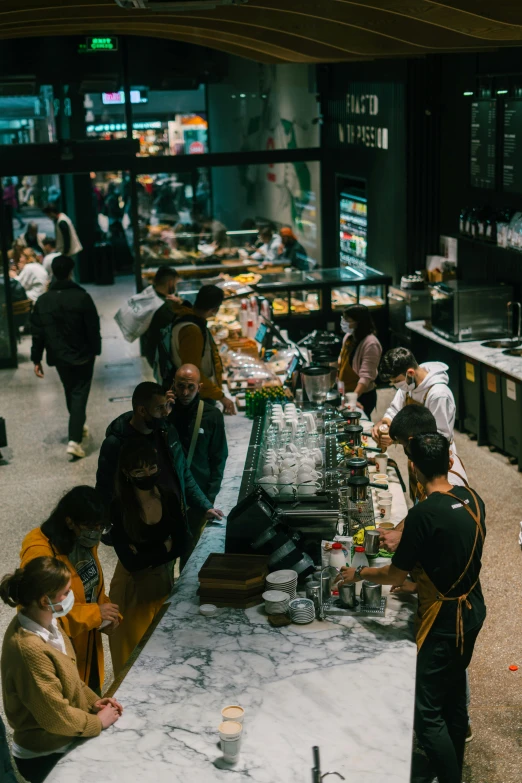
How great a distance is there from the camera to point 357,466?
480cm

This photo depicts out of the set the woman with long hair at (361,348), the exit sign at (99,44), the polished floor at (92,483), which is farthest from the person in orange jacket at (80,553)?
the exit sign at (99,44)

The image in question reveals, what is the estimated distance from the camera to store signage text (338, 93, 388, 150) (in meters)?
10.8

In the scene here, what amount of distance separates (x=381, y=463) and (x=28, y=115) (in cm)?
796

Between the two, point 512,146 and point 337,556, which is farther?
point 512,146

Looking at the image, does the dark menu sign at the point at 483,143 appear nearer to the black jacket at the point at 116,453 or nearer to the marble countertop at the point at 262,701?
the black jacket at the point at 116,453

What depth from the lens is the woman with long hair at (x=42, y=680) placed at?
300 centimetres

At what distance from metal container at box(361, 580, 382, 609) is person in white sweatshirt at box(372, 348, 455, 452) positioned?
1.68 meters

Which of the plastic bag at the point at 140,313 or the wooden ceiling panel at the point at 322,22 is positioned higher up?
the wooden ceiling panel at the point at 322,22

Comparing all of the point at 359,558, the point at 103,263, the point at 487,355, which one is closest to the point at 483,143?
the point at 487,355

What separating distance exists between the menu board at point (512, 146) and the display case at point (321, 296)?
238cm

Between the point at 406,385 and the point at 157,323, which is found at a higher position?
the point at 157,323

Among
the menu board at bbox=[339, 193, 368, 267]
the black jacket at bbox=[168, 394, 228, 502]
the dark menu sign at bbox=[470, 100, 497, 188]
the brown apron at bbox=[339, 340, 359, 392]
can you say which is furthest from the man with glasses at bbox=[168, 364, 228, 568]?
the menu board at bbox=[339, 193, 368, 267]

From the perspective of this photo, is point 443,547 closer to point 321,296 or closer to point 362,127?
point 321,296

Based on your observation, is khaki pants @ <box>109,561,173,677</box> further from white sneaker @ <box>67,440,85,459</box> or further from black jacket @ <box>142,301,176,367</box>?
white sneaker @ <box>67,440,85,459</box>
